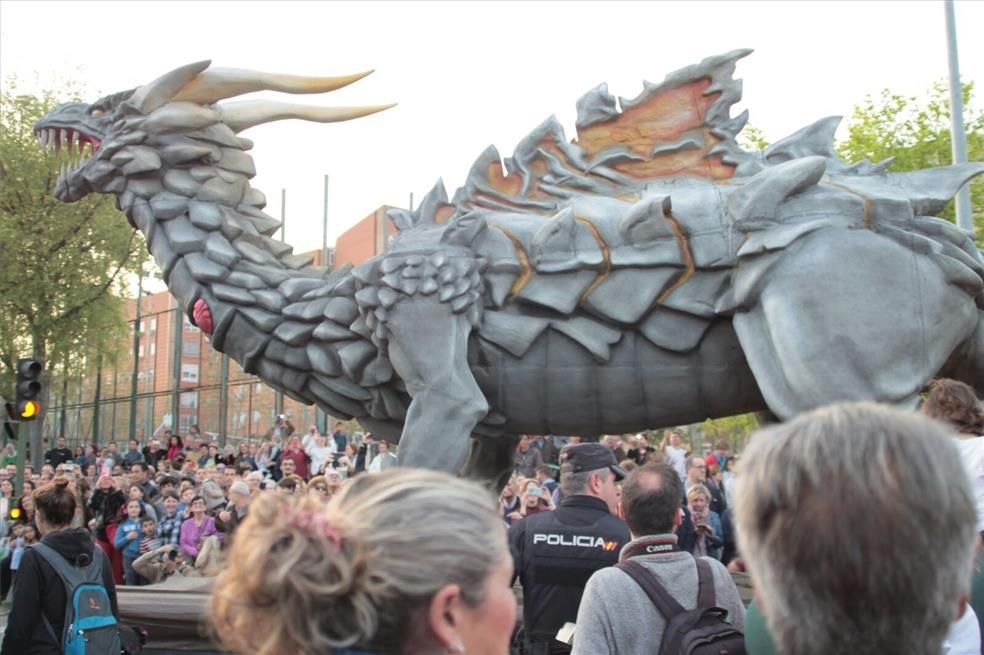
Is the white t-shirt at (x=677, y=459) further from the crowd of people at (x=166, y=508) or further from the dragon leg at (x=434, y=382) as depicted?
the dragon leg at (x=434, y=382)

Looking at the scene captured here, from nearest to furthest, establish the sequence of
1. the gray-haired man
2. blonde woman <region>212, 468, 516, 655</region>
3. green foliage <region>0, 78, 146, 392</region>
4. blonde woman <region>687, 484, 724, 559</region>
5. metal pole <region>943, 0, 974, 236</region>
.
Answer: the gray-haired man → blonde woman <region>212, 468, 516, 655</region> → blonde woman <region>687, 484, 724, 559</region> → metal pole <region>943, 0, 974, 236</region> → green foliage <region>0, 78, 146, 392</region>

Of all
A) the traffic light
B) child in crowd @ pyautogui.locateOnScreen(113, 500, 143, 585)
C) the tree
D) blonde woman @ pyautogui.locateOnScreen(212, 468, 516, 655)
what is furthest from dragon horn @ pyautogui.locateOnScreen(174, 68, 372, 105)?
the tree

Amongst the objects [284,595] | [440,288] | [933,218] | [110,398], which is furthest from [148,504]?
[110,398]

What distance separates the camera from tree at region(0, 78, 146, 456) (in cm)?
2334

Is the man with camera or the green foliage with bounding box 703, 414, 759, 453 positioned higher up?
the green foliage with bounding box 703, 414, 759, 453

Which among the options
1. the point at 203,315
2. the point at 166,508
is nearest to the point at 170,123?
the point at 203,315

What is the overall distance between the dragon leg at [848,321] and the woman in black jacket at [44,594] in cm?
298

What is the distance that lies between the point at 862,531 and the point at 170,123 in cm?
444

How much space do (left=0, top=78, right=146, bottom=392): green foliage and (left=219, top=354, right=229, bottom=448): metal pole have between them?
3106 millimetres

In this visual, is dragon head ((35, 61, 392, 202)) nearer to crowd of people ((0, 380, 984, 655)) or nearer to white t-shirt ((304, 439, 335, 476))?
crowd of people ((0, 380, 984, 655))

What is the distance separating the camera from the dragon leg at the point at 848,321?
14.0 ft

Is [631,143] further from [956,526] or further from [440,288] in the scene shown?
[956,526]

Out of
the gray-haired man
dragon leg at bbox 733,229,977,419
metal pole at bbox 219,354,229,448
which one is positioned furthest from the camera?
metal pole at bbox 219,354,229,448

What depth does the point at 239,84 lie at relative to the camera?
5.20 meters
